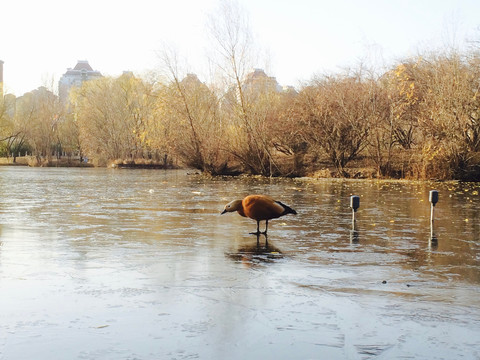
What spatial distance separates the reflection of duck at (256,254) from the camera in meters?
9.79

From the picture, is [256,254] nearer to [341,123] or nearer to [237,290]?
[237,290]

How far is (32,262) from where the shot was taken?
9414 mm

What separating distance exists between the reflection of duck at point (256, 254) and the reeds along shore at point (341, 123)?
2659 cm

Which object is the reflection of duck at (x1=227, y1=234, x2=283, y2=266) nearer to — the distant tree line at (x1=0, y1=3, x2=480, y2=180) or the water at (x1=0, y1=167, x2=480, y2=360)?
the water at (x1=0, y1=167, x2=480, y2=360)

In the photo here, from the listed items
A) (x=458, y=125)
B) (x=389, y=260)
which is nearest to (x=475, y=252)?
(x=389, y=260)

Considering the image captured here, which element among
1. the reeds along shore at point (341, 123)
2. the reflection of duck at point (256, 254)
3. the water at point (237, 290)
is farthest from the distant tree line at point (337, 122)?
the reflection of duck at point (256, 254)

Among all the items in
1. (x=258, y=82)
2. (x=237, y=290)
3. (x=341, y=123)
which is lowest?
(x=237, y=290)

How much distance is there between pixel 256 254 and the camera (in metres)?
10.3

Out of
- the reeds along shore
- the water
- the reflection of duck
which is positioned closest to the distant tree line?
the reeds along shore

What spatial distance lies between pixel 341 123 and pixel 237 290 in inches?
1345

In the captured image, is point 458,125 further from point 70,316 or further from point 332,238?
point 70,316

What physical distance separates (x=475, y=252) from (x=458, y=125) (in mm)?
25915

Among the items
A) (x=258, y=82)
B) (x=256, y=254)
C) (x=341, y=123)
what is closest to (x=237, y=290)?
(x=256, y=254)

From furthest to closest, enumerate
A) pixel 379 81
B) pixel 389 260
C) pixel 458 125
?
pixel 379 81
pixel 458 125
pixel 389 260
